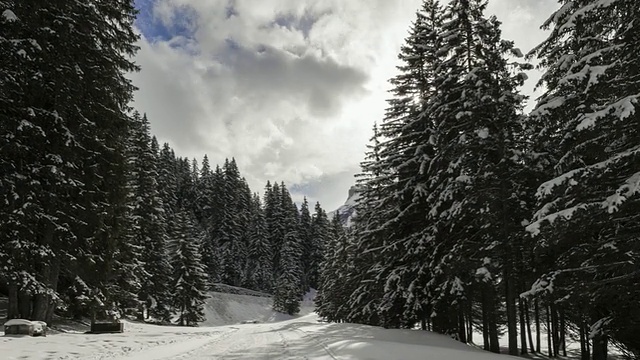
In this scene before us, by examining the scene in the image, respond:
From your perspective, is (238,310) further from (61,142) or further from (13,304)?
(61,142)

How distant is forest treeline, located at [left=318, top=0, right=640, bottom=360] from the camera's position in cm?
995

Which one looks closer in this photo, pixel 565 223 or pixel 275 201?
pixel 565 223

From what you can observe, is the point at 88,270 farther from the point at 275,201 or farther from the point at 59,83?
the point at 275,201

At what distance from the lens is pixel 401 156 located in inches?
828

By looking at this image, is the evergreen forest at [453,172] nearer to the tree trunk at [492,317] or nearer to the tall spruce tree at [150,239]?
the tree trunk at [492,317]

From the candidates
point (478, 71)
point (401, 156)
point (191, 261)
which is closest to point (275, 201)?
point (191, 261)

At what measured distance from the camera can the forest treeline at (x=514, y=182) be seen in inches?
392

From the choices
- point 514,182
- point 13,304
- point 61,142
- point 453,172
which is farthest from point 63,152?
point 514,182

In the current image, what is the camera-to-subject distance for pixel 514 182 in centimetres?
1466

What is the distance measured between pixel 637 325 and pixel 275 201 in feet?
286

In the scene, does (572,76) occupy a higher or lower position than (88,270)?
higher

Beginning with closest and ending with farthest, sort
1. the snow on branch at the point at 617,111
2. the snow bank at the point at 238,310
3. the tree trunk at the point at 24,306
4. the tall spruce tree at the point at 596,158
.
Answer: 1. the snow on branch at the point at 617,111
2. the tall spruce tree at the point at 596,158
3. the tree trunk at the point at 24,306
4. the snow bank at the point at 238,310

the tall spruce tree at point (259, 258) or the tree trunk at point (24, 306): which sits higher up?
the tall spruce tree at point (259, 258)

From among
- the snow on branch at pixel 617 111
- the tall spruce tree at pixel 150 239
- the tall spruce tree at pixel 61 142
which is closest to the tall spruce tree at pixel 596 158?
the snow on branch at pixel 617 111
